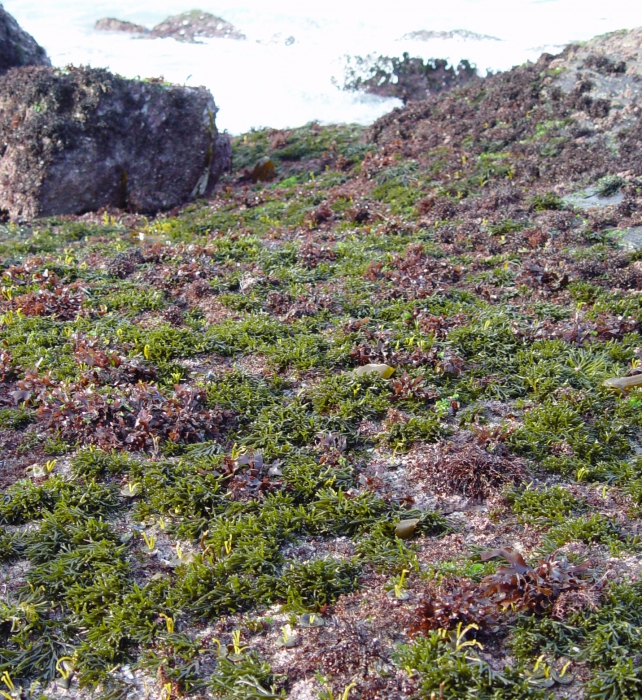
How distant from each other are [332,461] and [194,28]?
3672 centimetres

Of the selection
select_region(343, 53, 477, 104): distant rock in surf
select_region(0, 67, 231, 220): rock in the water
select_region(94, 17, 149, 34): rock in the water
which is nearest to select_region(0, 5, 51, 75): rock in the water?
select_region(0, 67, 231, 220): rock in the water

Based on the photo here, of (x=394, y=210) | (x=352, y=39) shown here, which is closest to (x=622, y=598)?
(x=394, y=210)

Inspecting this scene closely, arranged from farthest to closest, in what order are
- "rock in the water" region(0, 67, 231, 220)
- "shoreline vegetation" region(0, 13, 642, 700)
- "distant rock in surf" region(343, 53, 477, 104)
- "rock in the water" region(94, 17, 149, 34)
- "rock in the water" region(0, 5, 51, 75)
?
"rock in the water" region(94, 17, 149, 34)
"distant rock in surf" region(343, 53, 477, 104)
"rock in the water" region(0, 5, 51, 75)
"rock in the water" region(0, 67, 231, 220)
"shoreline vegetation" region(0, 13, 642, 700)

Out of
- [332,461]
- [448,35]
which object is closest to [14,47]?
[332,461]

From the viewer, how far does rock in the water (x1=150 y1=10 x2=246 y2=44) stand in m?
34.7

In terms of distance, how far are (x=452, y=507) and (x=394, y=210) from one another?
769 centimetres

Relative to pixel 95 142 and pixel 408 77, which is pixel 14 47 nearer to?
pixel 95 142

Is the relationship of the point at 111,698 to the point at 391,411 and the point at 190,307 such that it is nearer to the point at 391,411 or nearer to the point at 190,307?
the point at 391,411

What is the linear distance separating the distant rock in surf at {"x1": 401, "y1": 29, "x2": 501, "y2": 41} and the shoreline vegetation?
25926 mm

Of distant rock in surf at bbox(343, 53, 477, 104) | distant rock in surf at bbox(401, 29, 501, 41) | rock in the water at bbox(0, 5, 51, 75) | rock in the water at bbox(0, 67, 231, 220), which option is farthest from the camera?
distant rock in surf at bbox(401, 29, 501, 41)

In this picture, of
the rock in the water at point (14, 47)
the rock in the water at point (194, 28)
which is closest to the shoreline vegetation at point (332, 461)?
the rock in the water at point (14, 47)

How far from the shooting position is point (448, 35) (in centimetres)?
3334

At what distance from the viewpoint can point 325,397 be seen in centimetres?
586

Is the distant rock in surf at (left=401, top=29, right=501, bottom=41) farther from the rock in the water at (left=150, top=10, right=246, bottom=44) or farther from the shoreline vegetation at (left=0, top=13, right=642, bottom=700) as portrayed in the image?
the shoreline vegetation at (left=0, top=13, right=642, bottom=700)
